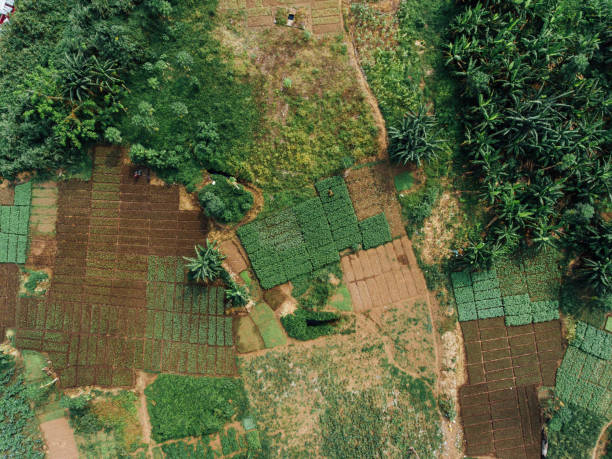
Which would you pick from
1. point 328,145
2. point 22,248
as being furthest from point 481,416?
point 22,248

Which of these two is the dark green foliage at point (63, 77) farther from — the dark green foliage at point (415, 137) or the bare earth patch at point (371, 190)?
the dark green foliage at point (415, 137)

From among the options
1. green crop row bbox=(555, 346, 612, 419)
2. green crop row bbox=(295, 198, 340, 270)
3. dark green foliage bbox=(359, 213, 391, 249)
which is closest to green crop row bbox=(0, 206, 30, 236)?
green crop row bbox=(295, 198, 340, 270)

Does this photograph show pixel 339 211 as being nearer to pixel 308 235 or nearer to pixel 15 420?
pixel 308 235

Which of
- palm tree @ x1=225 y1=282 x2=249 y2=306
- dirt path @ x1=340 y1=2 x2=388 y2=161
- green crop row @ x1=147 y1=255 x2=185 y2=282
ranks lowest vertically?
palm tree @ x1=225 y1=282 x2=249 y2=306

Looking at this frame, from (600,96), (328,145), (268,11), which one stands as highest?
(268,11)

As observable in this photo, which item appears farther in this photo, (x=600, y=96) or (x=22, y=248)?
(x=22, y=248)

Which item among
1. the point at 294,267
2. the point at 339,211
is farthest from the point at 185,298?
the point at 339,211

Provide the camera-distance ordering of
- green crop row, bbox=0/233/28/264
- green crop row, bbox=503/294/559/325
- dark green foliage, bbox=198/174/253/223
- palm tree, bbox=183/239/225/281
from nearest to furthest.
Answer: palm tree, bbox=183/239/225/281
dark green foliage, bbox=198/174/253/223
green crop row, bbox=503/294/559/325
green crop row, bbox=0/233/28/264

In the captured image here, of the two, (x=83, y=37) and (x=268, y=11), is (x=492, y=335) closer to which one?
(x=268, y=11)

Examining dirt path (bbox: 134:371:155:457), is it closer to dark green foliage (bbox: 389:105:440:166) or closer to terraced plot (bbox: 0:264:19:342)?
terraced plot (bbox: 0:264:19:342)
